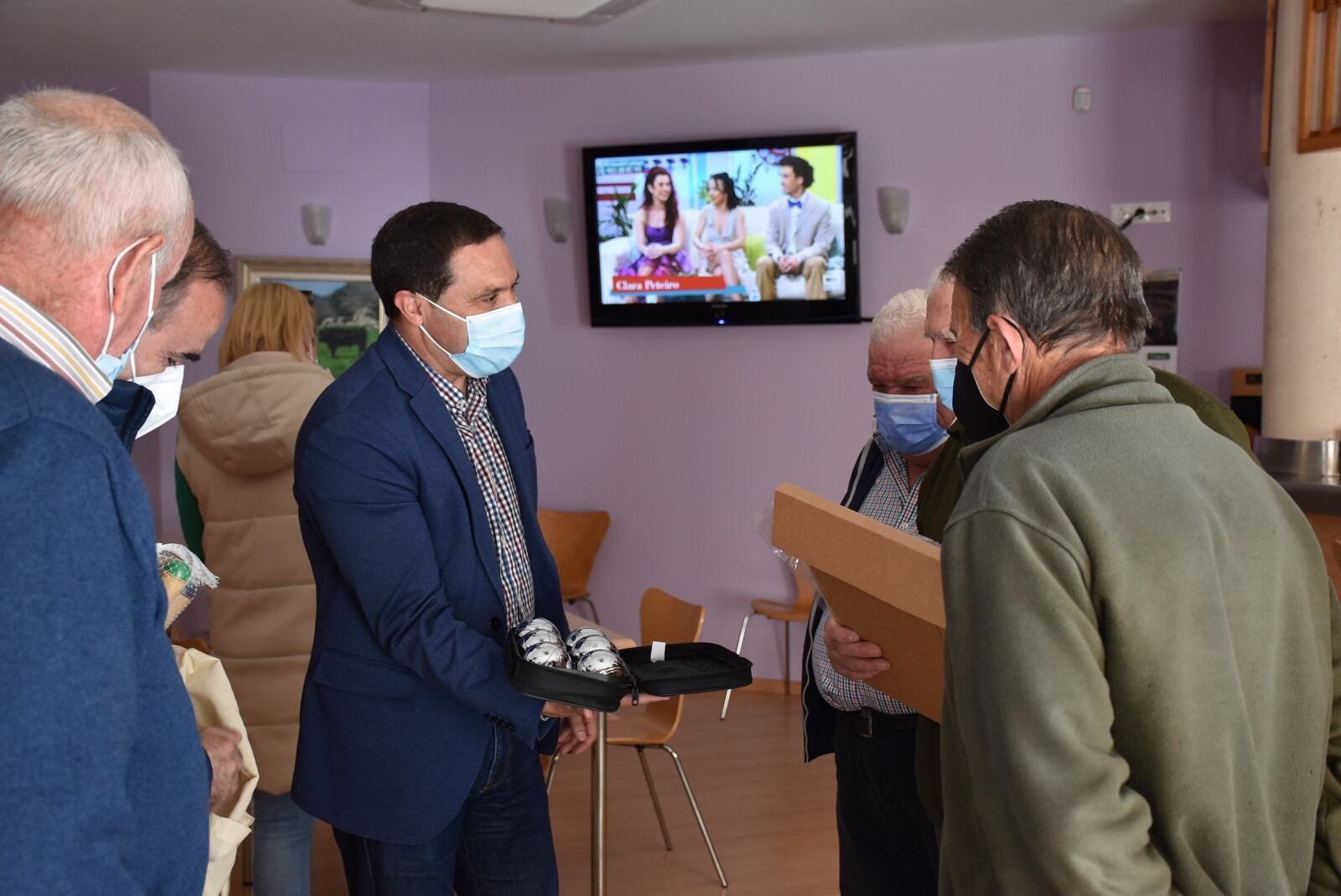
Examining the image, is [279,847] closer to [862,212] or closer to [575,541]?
[575,541]

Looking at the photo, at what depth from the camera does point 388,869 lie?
2.03 m

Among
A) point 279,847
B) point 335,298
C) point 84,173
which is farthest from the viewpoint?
point 335,298

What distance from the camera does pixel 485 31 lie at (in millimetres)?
5520

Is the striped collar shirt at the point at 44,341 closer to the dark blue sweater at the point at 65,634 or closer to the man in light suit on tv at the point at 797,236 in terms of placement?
the dark blue sweater at the point at 65,634

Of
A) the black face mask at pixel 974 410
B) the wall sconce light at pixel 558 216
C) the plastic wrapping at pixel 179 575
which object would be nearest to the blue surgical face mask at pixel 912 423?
the black face mask at pixel 974 410

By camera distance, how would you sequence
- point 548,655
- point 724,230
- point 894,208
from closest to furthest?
point 548,655, point 894,208, point 724,230

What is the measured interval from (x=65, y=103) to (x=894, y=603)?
1113 millimetres

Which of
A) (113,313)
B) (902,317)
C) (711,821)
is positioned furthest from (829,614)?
(711,821)

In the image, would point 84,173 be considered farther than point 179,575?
No

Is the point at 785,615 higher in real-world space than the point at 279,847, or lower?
lower

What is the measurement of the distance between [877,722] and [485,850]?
736 mm

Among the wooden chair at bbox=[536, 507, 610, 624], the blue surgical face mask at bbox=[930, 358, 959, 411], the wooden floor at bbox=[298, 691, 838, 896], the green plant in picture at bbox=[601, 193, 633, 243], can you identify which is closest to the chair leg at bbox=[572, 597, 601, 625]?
the wooden chair at bbox=[536, 507, 610, 624]

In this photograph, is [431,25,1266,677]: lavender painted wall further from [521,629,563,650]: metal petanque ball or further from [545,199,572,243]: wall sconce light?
[521,629,563,650]: metal petanque ball

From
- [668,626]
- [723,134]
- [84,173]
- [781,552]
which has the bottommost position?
[668,626]
